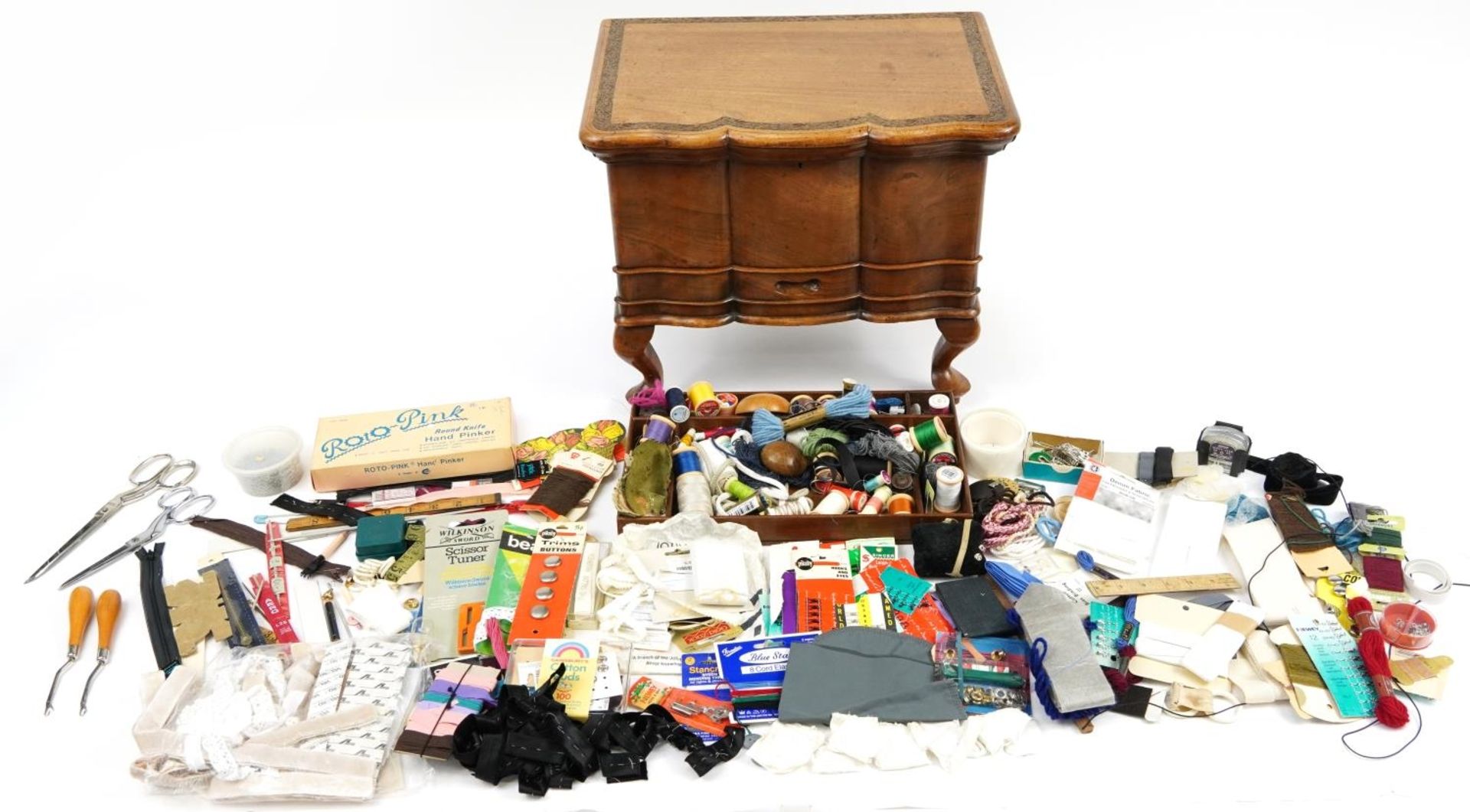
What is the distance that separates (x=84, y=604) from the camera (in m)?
3.12

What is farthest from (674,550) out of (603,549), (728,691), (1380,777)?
(1380,777)

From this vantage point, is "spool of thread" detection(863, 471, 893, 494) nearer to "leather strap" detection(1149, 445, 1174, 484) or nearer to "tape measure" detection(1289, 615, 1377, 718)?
"leather strap" detection(1149, 445, 1174, 484)

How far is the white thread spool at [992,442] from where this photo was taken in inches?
138

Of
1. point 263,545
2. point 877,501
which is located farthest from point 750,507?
point 263,545

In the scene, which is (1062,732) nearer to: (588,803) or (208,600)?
(588,803)

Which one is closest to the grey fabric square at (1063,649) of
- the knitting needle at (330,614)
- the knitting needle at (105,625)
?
the knitting needle at (330,614)

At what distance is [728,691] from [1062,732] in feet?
2.73

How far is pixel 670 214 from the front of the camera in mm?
3275

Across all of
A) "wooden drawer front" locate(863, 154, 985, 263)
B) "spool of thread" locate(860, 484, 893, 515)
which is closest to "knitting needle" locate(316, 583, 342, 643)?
"spool of thread" locate(860, 484, 893, 515)

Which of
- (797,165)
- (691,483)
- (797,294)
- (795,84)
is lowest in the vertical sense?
(691,483)

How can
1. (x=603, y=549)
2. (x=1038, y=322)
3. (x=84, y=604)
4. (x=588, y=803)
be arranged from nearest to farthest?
(x=588, y=803)
(x=84, y=604)
(x=603, y=549)
(x=1038, y=322)

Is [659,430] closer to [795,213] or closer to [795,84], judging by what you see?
[795,213]

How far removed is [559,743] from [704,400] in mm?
1349

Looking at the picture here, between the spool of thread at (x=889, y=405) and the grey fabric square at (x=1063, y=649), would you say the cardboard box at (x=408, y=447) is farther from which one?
the grey fabric square at (x=1063, y=649)
